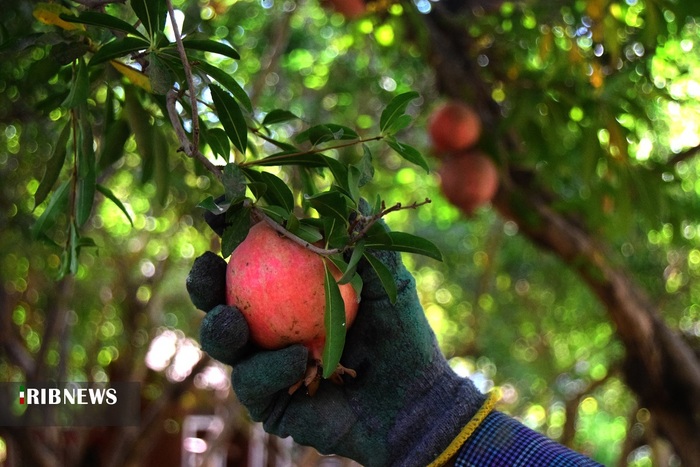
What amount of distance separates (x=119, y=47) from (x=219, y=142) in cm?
26

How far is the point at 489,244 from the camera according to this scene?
20.0ft

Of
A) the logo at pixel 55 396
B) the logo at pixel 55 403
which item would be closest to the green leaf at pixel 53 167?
the logo at pixel 55 403

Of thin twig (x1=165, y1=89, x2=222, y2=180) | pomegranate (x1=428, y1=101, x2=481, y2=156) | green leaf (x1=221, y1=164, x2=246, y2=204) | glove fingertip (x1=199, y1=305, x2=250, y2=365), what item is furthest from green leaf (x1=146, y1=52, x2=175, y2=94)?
pomegranate (x1=428, y1=101, x2=481, y2=156)

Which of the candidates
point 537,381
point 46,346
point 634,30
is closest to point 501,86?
point 634,30

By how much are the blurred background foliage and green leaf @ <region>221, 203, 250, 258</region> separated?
34 cm

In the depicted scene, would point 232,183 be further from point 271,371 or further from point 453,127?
point 453,127

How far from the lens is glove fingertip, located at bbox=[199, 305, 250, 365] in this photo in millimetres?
1297

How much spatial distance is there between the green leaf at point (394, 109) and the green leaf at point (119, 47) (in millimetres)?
409

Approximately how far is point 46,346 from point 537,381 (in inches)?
218

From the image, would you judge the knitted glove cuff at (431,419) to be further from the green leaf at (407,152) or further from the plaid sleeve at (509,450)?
the green leaf at (407,152)

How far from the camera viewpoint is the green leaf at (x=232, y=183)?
1.21 m

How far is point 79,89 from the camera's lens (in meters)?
1.30

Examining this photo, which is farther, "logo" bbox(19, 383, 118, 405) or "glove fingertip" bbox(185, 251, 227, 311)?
"logo" bbox(19, 383, 118, 405)

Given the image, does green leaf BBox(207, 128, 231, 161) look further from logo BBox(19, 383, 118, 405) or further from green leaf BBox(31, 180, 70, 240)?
logo BBox(19, 383, 118, 405)
